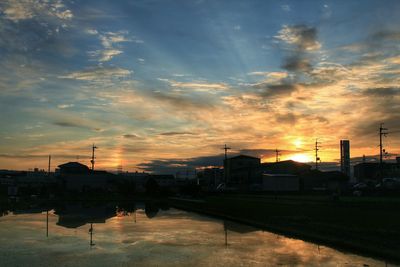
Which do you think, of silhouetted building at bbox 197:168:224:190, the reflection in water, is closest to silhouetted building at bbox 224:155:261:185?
silhouetted building at bbox 197:168:224:190

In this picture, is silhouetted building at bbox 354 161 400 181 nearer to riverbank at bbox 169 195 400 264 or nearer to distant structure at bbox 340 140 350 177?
distant structure at bbox 340 140 350 177

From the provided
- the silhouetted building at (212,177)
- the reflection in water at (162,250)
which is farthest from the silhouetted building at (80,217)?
the silhouetted building at (212,177)

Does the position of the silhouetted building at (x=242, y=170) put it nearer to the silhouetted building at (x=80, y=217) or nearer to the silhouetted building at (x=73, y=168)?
the silhouetted building at (x=73, y=168)

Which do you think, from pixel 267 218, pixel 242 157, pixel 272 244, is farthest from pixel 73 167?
pixel 272 244

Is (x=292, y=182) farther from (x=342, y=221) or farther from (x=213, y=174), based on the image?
(x=213, y=174)

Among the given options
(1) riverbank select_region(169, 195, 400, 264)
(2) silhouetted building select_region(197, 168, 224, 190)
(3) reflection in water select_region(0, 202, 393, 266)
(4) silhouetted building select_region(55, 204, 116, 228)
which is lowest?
(4) silhouetted building select_region(55, 204, 116, 228)

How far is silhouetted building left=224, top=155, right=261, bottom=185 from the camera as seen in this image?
4241 inches

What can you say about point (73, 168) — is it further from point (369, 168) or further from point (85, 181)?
point (369, 168)

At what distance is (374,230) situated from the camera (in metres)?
19.3

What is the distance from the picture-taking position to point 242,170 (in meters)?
119

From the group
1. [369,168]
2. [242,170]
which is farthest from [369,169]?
[242,170]

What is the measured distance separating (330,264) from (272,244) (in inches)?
204

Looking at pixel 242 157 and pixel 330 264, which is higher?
pixel 242 157

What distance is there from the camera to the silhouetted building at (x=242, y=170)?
107725 mm
